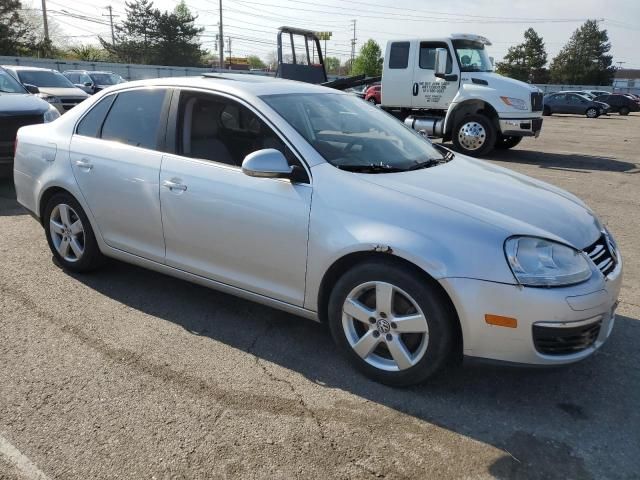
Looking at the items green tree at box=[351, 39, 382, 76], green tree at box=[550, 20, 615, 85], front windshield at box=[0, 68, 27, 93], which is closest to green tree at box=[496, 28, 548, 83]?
green tree at box=[550, 20, 615, 85]

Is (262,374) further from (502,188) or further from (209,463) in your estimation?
(502,188)

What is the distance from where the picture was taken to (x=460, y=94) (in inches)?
469

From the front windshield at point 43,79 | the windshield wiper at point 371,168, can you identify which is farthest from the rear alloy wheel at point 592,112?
the windshield wiper at point 371,168

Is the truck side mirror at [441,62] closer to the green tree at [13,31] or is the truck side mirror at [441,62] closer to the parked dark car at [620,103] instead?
the parked dark car at [620,103]

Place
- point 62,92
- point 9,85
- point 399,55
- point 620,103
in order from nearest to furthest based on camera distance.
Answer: point 9,85 < point 399,55 < point 62,92 < point 620,103

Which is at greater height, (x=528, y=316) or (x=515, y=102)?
(x=515, y=102)

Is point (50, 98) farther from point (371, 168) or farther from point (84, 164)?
point (371, 168)

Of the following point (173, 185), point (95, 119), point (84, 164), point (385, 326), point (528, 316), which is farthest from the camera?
point (95, 119)

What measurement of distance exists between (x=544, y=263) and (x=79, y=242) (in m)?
3.54

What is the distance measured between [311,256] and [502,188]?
4.11ft

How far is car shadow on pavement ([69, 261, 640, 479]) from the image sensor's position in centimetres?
256

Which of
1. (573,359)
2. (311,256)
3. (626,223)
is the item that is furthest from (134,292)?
(626,223)

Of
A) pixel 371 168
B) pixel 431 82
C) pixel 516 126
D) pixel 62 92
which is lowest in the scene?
pixel 516 126

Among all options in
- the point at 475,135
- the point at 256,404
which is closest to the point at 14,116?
the point at 256,404
